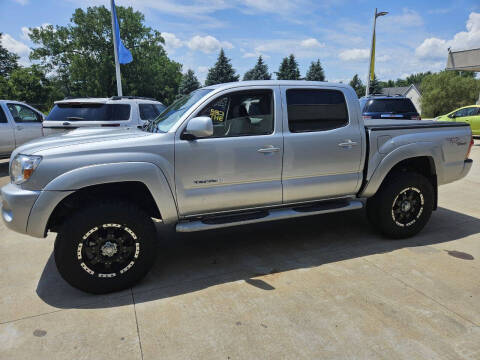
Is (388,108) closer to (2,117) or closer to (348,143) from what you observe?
(348,143)

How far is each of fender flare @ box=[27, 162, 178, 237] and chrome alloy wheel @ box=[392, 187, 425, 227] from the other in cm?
290

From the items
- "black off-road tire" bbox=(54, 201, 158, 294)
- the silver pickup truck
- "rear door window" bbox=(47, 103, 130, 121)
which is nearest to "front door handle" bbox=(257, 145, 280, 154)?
the silver pickup truck

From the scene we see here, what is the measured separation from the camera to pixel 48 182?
277 cm

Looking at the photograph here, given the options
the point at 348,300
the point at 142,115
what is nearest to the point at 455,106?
the point at 142,115

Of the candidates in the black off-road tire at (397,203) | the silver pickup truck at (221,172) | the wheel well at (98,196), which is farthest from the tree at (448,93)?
the wheel well at (98,196)

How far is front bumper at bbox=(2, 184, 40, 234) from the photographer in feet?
9.07

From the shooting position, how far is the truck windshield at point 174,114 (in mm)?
3390

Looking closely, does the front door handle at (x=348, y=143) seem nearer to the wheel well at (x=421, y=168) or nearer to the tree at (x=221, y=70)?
the wheel well at (x=421, y=168)

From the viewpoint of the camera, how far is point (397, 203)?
416 cm

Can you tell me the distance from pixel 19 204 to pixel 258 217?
2175 mm

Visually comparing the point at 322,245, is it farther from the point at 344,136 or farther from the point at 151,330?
the point at 151,330

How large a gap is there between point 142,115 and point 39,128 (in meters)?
3.65

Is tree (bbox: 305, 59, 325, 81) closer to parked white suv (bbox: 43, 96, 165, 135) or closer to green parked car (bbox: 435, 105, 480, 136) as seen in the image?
green parked car (bbox: 435, 105, 480, 136)

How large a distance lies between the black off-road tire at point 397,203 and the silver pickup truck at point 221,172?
0.01 meters
